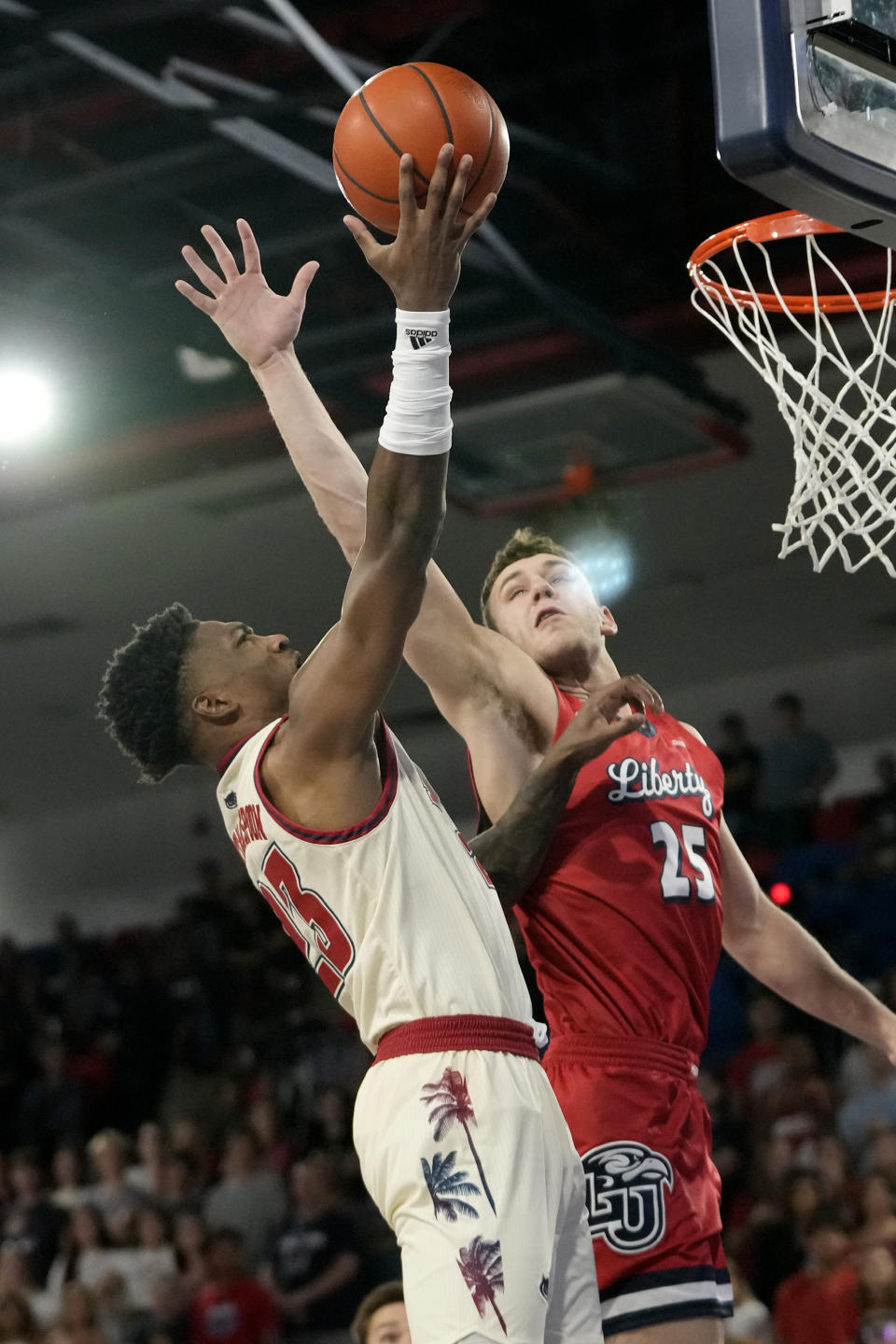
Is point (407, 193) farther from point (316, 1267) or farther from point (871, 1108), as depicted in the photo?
point (316, 1267)

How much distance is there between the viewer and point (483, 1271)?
2875mm

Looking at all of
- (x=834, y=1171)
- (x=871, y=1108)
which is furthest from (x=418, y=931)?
(x=871, y=1108)

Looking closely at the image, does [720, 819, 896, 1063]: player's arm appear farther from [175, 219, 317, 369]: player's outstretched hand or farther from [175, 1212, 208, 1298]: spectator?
[175, 1212, 208, 1298]: spectator

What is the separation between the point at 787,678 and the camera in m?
14.8

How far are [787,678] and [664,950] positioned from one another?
11.3 meters

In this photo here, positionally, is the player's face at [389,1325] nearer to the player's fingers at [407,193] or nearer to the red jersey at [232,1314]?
the player's fingers at [407,193]

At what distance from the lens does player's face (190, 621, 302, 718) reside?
349 cm

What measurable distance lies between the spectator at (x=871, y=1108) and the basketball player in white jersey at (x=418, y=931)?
6.13 m

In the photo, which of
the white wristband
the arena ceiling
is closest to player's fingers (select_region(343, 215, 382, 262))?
the white wristband

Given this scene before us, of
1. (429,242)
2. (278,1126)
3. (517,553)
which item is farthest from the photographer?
(278,1126)

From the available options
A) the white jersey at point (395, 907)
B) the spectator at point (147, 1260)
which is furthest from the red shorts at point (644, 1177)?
the spectator at point (147, 1260)

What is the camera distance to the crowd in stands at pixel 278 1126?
8.39m

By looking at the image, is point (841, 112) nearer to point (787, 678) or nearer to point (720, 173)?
point (720, 173)

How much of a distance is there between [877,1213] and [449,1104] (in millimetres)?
5536
